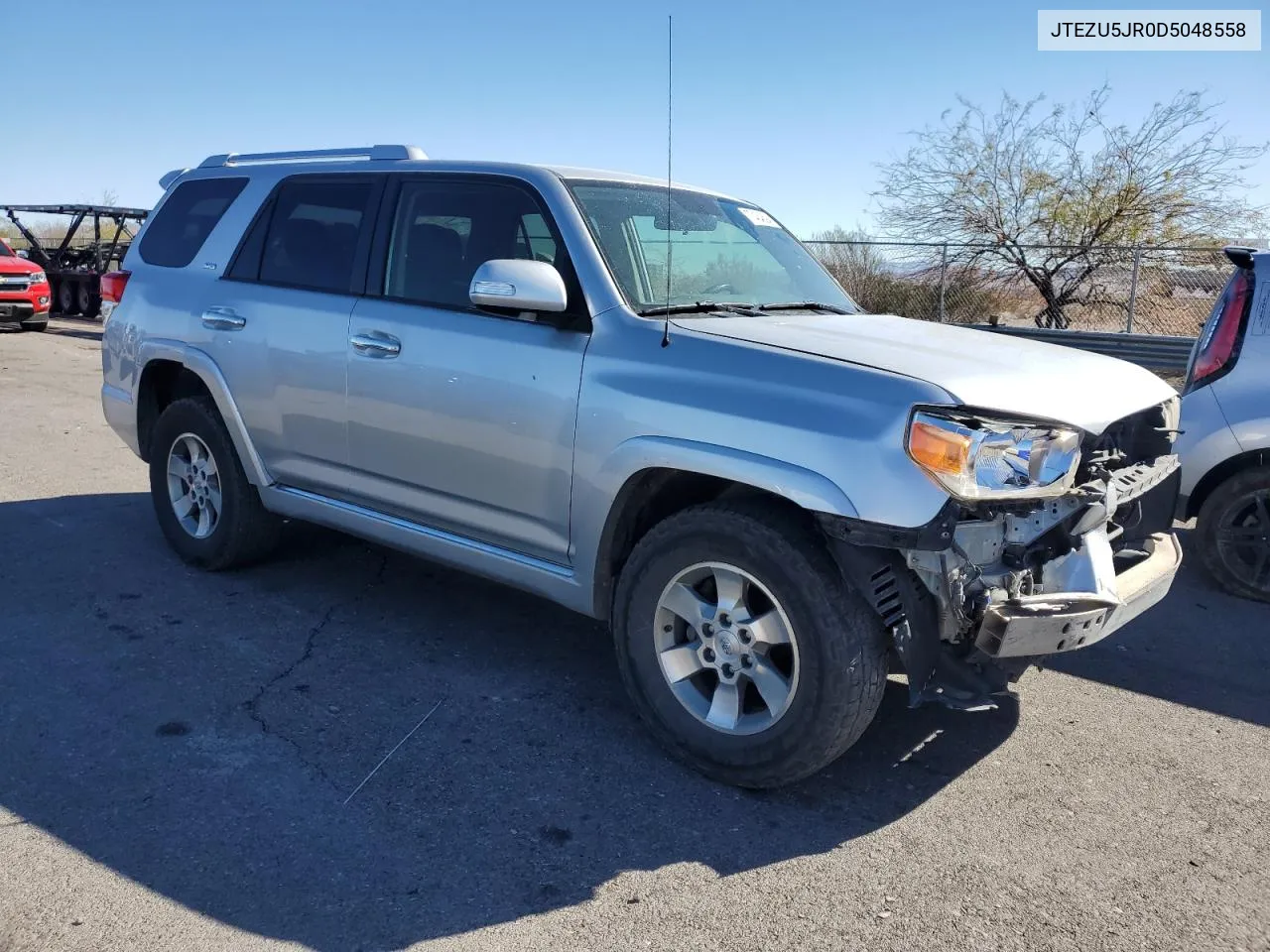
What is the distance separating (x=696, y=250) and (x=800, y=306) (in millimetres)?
482

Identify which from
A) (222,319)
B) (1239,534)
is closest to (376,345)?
(222,319)

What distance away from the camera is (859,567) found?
3.21 meters

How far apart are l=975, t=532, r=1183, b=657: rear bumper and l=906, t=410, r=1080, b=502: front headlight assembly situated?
32 cm

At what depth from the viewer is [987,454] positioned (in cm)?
314

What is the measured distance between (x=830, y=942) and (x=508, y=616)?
2.59 meters

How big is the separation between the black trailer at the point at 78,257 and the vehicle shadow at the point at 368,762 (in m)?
20.1

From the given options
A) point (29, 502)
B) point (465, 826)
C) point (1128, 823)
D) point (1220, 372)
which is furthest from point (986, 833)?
point (29, 502)

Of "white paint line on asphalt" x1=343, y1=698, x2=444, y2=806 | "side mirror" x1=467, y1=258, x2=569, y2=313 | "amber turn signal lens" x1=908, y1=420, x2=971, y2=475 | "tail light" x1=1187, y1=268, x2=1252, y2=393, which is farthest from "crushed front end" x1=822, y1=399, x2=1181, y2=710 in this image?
"tail light" x1=1187, y1=268, x2=1252, y2=393

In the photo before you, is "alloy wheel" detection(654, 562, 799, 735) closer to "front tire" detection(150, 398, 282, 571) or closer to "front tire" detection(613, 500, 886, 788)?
"front tire" detection(613, 500, 886, 788)

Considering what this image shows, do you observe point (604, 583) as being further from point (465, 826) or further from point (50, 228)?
point (50, 228)

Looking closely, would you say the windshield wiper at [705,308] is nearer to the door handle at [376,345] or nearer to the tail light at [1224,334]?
the door handle at [376,345]

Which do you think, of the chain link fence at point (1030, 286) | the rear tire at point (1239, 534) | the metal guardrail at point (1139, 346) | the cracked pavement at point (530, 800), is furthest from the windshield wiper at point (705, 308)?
the chain link fence at point (1030, 286)

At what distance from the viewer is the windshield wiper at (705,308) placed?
3.90 m

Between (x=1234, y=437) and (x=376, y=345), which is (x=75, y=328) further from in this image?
(x=1234, y=437)
